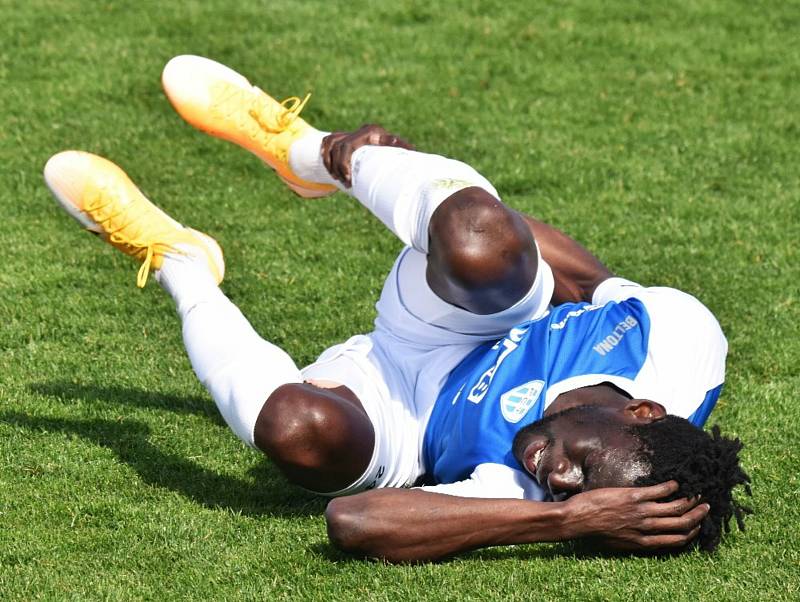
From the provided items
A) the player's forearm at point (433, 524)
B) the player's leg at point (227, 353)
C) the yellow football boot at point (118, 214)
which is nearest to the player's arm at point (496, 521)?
the player's forearm at point (433, 524)

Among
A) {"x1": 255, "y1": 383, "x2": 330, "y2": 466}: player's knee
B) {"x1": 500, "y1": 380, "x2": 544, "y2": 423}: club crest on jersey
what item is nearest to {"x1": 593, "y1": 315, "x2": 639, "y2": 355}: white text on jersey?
{"x1": 500, "y1": 380, "x2": 544, "y2": 423}: club crest on jersey

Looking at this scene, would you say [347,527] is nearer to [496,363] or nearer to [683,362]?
[496,363]

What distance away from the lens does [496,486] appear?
379 centimetres

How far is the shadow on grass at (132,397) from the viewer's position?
4.96 metres

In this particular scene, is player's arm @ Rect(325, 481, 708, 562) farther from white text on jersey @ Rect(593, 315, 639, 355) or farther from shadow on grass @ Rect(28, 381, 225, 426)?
shadow on grass @ Rect(28, 381, 225, 426)

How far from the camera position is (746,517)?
13.3ft

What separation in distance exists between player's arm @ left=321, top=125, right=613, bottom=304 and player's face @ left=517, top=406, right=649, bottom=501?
97 cm

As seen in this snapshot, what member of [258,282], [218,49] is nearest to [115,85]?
[218,49]

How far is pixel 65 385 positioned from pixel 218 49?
431 cm

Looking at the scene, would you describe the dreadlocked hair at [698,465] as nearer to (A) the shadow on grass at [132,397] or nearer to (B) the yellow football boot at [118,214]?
(B) the yellow football boot at [118,214]

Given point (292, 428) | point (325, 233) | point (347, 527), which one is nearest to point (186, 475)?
point (292, 428)

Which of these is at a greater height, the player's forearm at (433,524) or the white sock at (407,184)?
the white sock at (407,184)

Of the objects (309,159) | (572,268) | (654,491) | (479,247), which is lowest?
(654,491)

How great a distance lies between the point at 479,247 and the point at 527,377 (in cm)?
52
